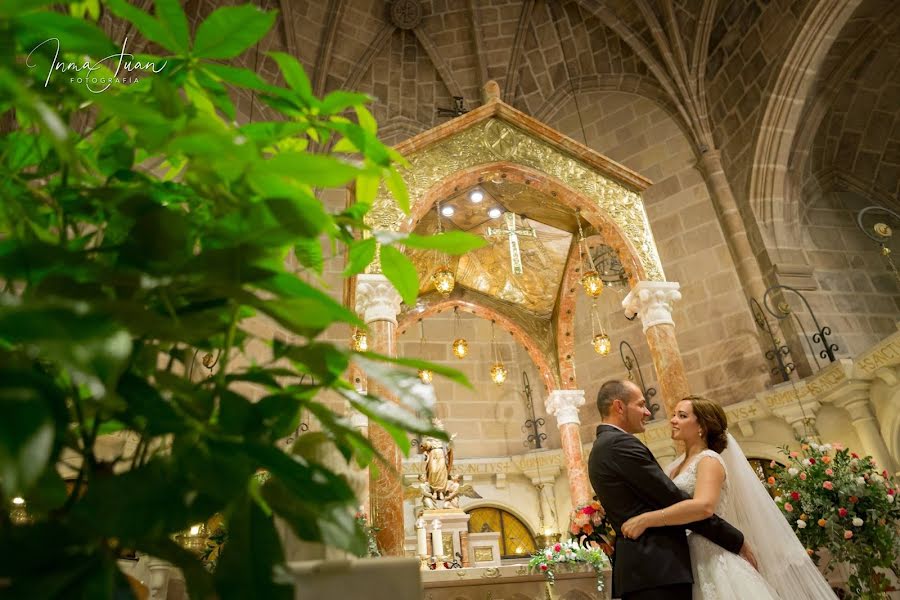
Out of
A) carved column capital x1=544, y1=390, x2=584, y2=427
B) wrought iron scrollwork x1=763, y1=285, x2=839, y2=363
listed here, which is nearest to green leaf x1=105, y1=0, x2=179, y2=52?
carved column capital x1=544, y1=390, x2=584, y2=427

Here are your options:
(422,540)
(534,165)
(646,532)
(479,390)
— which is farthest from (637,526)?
(479,390)

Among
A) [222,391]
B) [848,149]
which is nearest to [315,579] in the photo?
[222,391]

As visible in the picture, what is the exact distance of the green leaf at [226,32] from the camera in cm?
55

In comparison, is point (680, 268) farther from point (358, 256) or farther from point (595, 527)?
point (358, 256)

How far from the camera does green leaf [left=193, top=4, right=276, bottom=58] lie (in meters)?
0.55

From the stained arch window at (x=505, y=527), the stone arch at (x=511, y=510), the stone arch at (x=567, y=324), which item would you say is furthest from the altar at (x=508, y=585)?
the stained arch window at (x=505, y=527)

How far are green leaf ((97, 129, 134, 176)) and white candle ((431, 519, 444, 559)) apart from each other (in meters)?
5.67

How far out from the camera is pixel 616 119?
12.6 m

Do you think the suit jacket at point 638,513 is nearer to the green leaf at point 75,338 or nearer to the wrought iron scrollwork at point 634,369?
the green leaf at point 75,338

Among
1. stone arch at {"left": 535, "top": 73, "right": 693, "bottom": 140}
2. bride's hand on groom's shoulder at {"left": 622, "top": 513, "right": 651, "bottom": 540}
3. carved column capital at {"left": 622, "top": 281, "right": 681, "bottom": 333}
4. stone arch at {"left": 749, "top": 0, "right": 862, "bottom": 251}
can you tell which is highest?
stone arch at {"left": 535, "top": 73, "right": 693, "bottom": 140}

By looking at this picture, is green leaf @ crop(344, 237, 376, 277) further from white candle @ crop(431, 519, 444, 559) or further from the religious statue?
the religious statue

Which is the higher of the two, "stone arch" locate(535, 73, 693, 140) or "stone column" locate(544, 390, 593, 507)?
"stone arch" locate(535, 73, 693, 140)

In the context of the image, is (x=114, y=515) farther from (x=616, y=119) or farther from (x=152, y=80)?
(x=616, y=119)

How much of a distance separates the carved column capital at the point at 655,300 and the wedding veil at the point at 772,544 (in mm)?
3732
